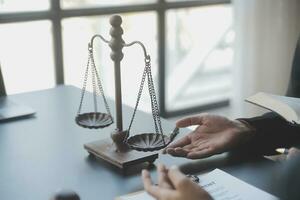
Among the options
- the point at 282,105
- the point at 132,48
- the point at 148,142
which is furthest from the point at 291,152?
the point at 132,48

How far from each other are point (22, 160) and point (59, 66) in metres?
1.58

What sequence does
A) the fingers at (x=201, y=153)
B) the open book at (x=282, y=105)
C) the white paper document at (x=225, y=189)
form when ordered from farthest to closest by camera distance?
the fingers at (x=201, y=153), the open book at (x=282, y=105), the white paper document at (x=225, y=189)

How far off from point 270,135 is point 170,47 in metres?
2.00

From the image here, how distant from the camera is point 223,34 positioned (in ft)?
12.1

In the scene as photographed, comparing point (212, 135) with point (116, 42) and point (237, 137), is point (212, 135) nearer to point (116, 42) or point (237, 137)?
point (237, 137)

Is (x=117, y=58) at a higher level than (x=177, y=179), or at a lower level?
higher

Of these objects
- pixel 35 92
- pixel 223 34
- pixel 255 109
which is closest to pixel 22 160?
pixel 35 92

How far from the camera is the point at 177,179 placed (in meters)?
1.02

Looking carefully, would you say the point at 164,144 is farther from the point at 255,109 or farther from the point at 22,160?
the point at 255,109

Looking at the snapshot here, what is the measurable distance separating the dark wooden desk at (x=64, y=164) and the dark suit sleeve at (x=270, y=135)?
6 cm

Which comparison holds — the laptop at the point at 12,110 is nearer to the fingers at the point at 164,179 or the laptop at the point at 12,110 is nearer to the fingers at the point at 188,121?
the fingers at the point at 188,121

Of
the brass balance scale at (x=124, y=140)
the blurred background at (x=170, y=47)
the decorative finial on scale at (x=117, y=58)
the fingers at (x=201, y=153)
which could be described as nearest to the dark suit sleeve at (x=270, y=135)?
the fingers at (x=201, y=153)

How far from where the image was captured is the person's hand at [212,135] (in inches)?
56.8

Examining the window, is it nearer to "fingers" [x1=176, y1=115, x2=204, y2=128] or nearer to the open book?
"fingers" [x1=176, y1=115, x2=204, y2=128]
